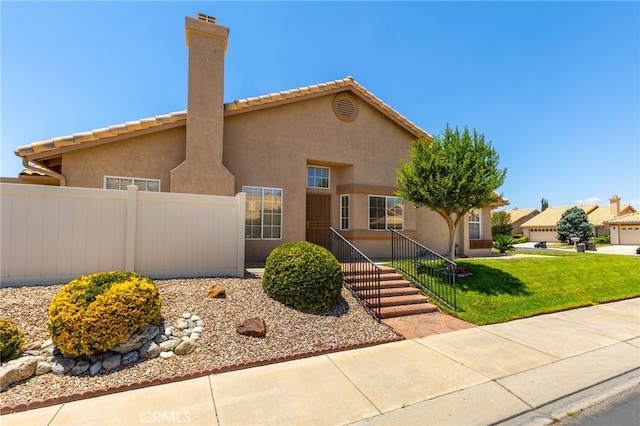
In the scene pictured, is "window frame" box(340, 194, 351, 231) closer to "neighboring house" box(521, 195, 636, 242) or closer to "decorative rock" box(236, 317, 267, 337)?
"decorative rock" box(236, 317, 267, 337)

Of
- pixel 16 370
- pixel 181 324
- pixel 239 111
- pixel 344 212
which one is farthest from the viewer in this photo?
pixel 344 212

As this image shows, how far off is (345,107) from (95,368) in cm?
1142

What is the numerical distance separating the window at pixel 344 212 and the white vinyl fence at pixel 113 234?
219 inches

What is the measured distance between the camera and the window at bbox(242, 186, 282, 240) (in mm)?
10844

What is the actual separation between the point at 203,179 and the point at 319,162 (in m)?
4.67

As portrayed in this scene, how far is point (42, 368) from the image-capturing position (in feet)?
14.1

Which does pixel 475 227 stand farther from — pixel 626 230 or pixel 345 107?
pixel 626 230

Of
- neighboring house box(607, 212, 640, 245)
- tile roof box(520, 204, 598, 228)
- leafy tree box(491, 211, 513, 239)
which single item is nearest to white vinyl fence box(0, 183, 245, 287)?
leafy tree box(491, 211, 513, 239)

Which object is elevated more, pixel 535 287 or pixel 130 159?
pixel 130 159

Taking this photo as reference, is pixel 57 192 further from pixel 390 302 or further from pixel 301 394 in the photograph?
pixel 390 302

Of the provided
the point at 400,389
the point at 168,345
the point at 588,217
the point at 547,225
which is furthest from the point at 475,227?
the point at 588,217

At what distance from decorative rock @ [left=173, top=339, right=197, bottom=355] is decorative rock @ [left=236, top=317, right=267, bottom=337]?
2.67 feet

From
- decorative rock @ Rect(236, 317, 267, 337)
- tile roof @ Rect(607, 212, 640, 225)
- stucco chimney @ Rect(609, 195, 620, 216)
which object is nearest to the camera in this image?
decorative rock @ Rect(236, 317, 267, 337)

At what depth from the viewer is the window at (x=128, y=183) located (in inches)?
357
